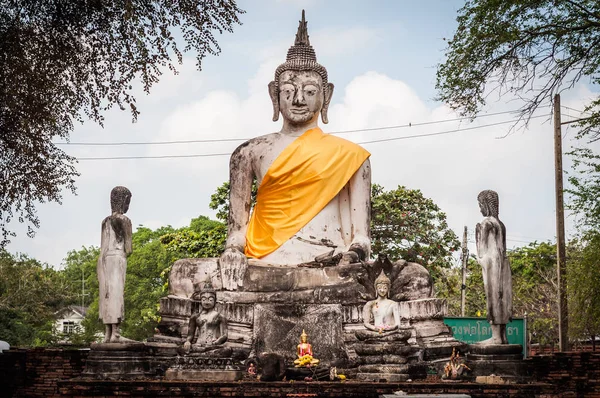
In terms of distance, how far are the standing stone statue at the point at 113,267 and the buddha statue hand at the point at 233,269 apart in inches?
61.5

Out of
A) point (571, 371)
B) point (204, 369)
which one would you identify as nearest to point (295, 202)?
point (204, 369)

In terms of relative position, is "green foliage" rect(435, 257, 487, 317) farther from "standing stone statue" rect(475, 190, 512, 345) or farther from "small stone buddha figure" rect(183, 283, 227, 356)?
"small stone buddha figure" rect(183, 283, 227, 356)

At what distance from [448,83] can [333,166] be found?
236cm

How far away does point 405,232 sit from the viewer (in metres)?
26.6

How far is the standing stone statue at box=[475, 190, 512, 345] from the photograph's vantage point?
13305 millimetres

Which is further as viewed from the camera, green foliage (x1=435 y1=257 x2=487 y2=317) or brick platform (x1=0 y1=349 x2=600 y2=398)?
green foliage (x1=435 y1=257 x2=487 y2=317)

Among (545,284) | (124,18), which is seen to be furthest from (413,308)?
(545,284)

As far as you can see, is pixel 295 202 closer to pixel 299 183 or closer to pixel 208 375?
pixel 299 183

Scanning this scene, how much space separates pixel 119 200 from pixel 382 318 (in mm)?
4091

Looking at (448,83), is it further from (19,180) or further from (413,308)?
(19,180)

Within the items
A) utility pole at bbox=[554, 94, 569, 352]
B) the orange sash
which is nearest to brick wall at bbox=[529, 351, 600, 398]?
the orange sash

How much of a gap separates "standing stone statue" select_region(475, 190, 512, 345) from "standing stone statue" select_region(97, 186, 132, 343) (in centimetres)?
494

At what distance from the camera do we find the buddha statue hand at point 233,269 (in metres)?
14.5

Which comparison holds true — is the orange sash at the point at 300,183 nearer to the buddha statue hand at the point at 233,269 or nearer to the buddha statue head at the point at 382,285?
the buddha statue hand at the point at 233,269
